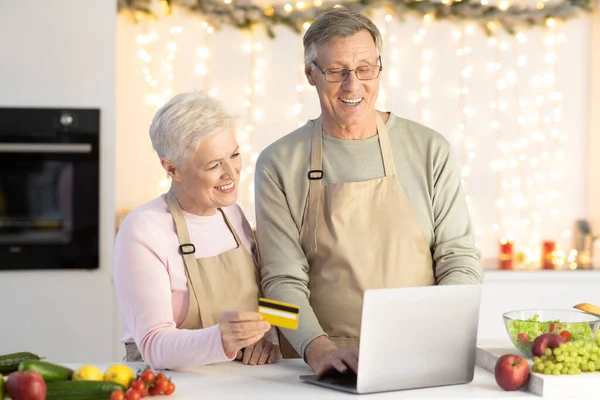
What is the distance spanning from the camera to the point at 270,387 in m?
1.82

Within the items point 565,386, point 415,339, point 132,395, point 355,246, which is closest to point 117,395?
point 132,395

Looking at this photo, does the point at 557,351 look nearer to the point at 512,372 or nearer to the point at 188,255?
the point at 512,372

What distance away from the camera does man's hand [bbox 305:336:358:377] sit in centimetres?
183

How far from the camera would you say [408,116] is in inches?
169

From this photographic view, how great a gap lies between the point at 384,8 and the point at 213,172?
2.47 m

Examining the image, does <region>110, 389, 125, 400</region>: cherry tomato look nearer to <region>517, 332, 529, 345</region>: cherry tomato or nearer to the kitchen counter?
the kitchen counter

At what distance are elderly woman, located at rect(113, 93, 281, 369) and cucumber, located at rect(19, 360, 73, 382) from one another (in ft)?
0.67

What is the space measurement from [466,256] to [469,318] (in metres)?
0.37

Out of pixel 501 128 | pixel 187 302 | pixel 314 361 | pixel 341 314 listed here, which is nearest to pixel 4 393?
pixel 187 302

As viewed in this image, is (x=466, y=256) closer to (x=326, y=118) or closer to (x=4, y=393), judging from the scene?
(x=326, y=118)

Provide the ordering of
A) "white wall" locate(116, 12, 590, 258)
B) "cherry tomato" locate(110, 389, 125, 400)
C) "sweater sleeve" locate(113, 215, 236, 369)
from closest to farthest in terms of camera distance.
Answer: "cherry tomato" locate(110, 389, 125, 400) < "sweater sleeve" locate(113, 215, 236, 369) < "white wall" locate(116, 12, 590, 258)

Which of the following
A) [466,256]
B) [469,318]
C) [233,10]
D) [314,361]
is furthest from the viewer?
[233,10]

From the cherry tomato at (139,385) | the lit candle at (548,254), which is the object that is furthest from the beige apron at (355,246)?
the lit candle at (548,254)

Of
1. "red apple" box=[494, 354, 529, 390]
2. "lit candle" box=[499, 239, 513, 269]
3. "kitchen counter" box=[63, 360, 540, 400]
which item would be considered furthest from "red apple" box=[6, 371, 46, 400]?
"lit candle" box=[499, 239, 513, 269]
